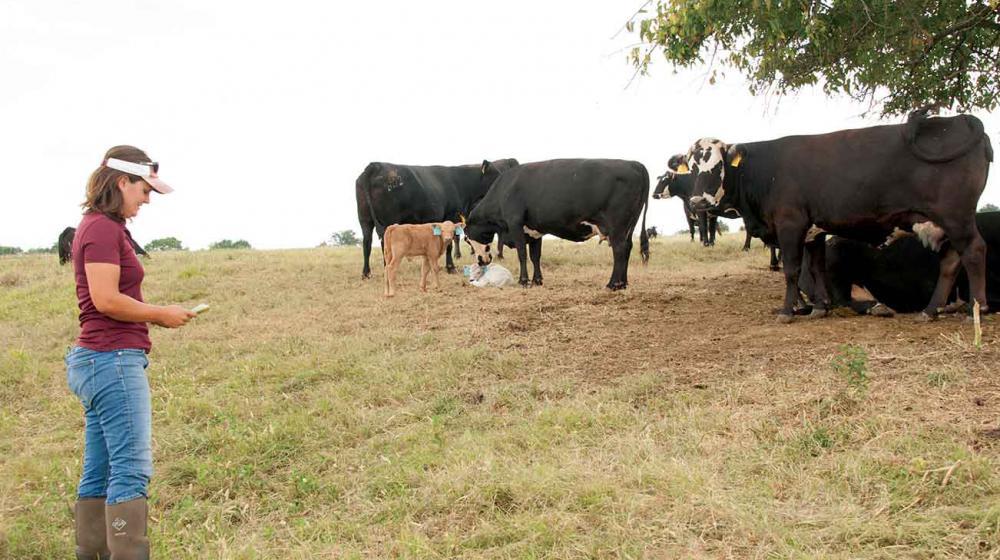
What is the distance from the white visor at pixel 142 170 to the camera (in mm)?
4199

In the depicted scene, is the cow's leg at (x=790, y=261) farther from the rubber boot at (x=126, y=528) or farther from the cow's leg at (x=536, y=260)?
Result: the rubber boot at (x=126, y=528)

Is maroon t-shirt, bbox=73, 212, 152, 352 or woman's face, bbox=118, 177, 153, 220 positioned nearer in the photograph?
maroon t-shirt, bbox=73, 212, 152, 352

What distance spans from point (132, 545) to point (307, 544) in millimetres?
890

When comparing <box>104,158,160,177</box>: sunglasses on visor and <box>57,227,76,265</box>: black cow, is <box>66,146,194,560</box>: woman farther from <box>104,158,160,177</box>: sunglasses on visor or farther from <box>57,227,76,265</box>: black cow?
<box>57,227,76,265</box>: black cow

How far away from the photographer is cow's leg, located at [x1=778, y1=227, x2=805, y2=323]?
8625mm

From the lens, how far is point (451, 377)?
24.5 ft

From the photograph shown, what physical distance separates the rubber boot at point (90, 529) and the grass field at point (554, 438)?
316 mm

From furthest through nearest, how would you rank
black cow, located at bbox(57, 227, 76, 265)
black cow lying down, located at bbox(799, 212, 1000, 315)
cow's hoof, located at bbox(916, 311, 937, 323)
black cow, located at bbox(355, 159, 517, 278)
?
black cow, located at bbox(57, 227, 76, 265), black cow, located at bbox(355, 159, 517, 278), black cow lying down, located at bbox(799, 212, 1000, 315), cow's hoof, located at bbox(916, 311, 937, 323)

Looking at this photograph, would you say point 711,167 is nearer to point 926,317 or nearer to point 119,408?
point 926,317

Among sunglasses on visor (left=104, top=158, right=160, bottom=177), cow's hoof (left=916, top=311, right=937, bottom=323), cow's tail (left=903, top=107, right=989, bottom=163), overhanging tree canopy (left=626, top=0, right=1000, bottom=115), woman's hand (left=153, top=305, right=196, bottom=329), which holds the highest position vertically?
overhanging tree canopy (left=626, top=0, right=1000, bottom=115)

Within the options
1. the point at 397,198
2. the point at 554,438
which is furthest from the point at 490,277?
the point at 554,438

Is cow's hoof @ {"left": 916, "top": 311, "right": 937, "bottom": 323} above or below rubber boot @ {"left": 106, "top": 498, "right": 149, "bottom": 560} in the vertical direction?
above

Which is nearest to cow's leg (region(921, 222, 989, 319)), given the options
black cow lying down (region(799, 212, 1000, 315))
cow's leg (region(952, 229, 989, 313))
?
cow's leg (region(952, 229, 989, 313))

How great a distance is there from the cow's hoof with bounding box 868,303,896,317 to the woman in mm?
7024
